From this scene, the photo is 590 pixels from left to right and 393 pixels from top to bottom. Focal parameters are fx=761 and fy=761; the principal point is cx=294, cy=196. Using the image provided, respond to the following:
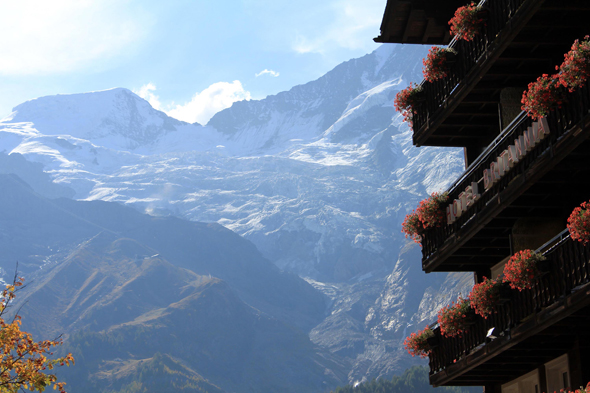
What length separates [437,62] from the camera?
20.4 meters

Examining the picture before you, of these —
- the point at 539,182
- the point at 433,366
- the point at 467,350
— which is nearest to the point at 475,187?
the point at 539,182

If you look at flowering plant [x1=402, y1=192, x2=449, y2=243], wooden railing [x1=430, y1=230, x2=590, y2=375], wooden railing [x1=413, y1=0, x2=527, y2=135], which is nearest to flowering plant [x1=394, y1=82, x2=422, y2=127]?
wooden railing [x1=413, y1=0, x2=527, y2=135]

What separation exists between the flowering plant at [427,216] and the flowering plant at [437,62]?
333 cm

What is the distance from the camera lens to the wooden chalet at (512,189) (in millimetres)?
14984

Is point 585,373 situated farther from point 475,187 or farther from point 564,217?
point 475,187

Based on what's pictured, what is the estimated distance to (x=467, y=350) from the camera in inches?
766

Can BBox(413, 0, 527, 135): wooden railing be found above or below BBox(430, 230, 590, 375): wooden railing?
above

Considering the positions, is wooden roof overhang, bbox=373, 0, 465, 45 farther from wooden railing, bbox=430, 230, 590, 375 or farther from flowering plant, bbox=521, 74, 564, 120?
wooden railing, bbox=430, 230, 590, 375

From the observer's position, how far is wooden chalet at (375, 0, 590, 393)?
15.0 m

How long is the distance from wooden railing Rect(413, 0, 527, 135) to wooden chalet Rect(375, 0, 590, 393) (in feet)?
0.10

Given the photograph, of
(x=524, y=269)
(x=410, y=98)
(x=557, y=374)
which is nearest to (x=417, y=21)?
(x=410, y=98)

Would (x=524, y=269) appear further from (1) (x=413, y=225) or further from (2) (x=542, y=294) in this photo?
(1) (x=413, y=225)

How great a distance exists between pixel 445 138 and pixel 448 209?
2.92 metres

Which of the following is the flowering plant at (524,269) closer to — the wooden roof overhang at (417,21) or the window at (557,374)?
the window at (557,374)
